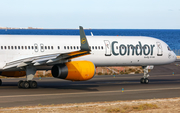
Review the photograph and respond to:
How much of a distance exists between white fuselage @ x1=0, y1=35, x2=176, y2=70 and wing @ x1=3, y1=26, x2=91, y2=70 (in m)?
0.38

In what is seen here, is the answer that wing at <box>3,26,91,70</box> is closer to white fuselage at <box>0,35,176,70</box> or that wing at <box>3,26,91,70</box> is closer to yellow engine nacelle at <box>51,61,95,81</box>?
Result: white fuselage at <box>0,35,176,70</box>

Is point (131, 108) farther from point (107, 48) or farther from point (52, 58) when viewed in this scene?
point (107, 48)

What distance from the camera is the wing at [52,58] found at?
21938 mm

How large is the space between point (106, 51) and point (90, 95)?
760cm

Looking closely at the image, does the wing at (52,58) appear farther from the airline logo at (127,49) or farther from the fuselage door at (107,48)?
the airline logo at (127,49)

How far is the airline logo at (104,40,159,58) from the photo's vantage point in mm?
28609

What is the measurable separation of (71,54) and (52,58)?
159 centimetres

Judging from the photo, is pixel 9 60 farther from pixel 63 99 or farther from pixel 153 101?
pixel 153 101

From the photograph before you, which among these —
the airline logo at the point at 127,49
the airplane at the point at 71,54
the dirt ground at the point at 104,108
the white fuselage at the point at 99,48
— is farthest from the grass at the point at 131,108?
the airline logo at the point at 127,49

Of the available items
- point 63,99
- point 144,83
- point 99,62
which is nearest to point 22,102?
point 63,99

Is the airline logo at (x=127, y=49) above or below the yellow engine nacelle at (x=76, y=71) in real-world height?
above

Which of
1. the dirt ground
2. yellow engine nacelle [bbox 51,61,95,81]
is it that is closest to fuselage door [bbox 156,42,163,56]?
yellow engine nacelle [bbox 51,61,95,81]

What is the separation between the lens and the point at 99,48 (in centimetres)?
2831

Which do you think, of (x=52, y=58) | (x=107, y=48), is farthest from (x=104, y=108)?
(x=107, y=48)
